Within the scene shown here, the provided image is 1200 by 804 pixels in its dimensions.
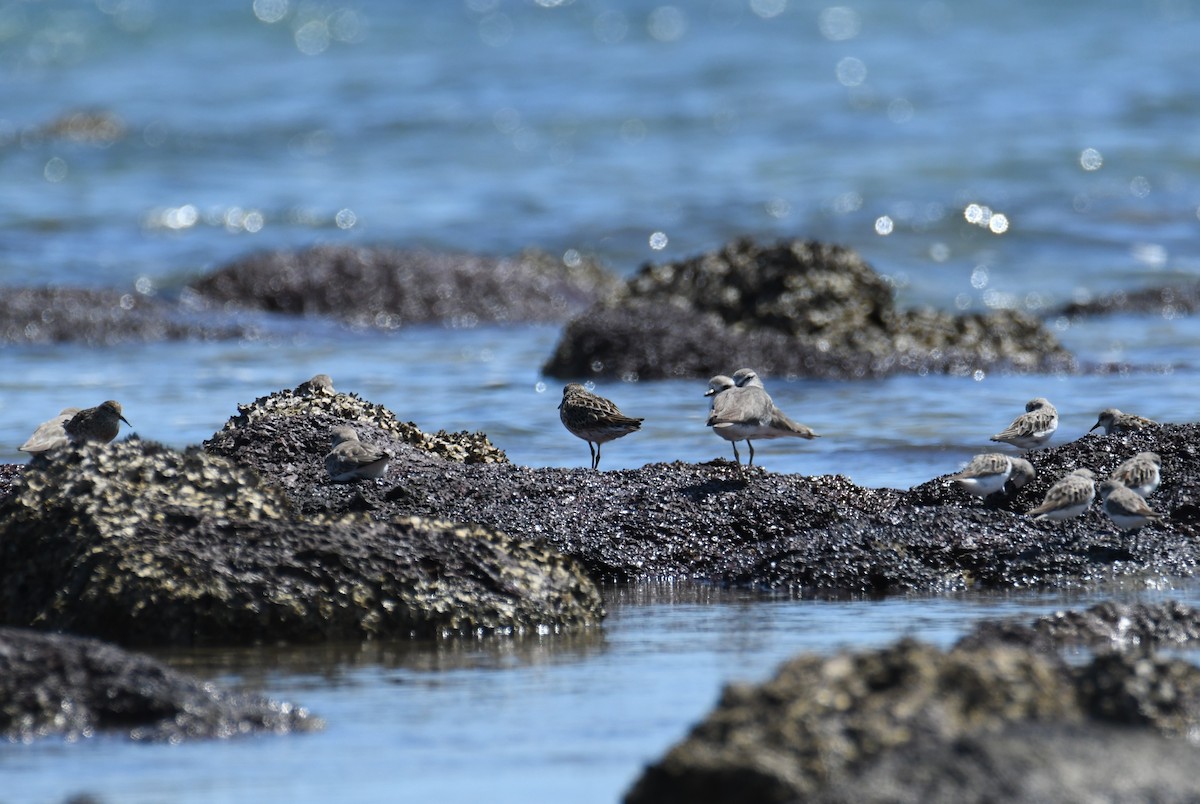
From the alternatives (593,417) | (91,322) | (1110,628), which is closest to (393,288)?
(91,322)

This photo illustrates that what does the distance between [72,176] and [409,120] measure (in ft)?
20.3

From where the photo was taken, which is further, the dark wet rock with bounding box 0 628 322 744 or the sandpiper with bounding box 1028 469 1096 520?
the sandpiper with bounding box 1028 469 1096 520

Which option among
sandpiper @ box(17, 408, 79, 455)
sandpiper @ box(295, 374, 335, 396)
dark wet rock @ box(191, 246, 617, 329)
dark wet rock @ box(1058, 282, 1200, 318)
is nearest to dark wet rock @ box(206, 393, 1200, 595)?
sandpiper @ box(295, 374, 335, 396)

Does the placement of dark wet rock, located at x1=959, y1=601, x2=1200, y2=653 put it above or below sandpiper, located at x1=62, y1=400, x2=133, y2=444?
below

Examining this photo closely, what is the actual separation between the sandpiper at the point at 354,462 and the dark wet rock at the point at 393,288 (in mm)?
10710

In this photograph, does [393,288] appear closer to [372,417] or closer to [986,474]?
[372,417]

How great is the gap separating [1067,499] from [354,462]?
3.00 m

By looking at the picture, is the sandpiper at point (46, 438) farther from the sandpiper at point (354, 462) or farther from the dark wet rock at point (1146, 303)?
the dark wet rock at point (1146, 303)

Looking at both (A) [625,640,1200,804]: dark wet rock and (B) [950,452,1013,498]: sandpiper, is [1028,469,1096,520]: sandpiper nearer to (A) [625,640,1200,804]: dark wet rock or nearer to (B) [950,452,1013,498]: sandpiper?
(B) [950,452,1013,498]: sandpiper

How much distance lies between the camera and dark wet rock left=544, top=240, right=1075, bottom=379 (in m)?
13.7

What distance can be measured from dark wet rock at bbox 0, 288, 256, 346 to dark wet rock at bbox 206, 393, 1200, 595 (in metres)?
9.06

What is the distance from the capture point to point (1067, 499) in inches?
279

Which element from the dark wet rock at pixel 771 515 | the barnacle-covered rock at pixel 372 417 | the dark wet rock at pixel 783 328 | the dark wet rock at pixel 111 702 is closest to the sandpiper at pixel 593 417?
the barnacle-covered rock at pixel 372 417

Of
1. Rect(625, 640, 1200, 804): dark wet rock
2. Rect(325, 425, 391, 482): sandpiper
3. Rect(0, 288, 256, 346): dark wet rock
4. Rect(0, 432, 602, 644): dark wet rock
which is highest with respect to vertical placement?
Rect(0, 288, 256, 346): dark wet rock
